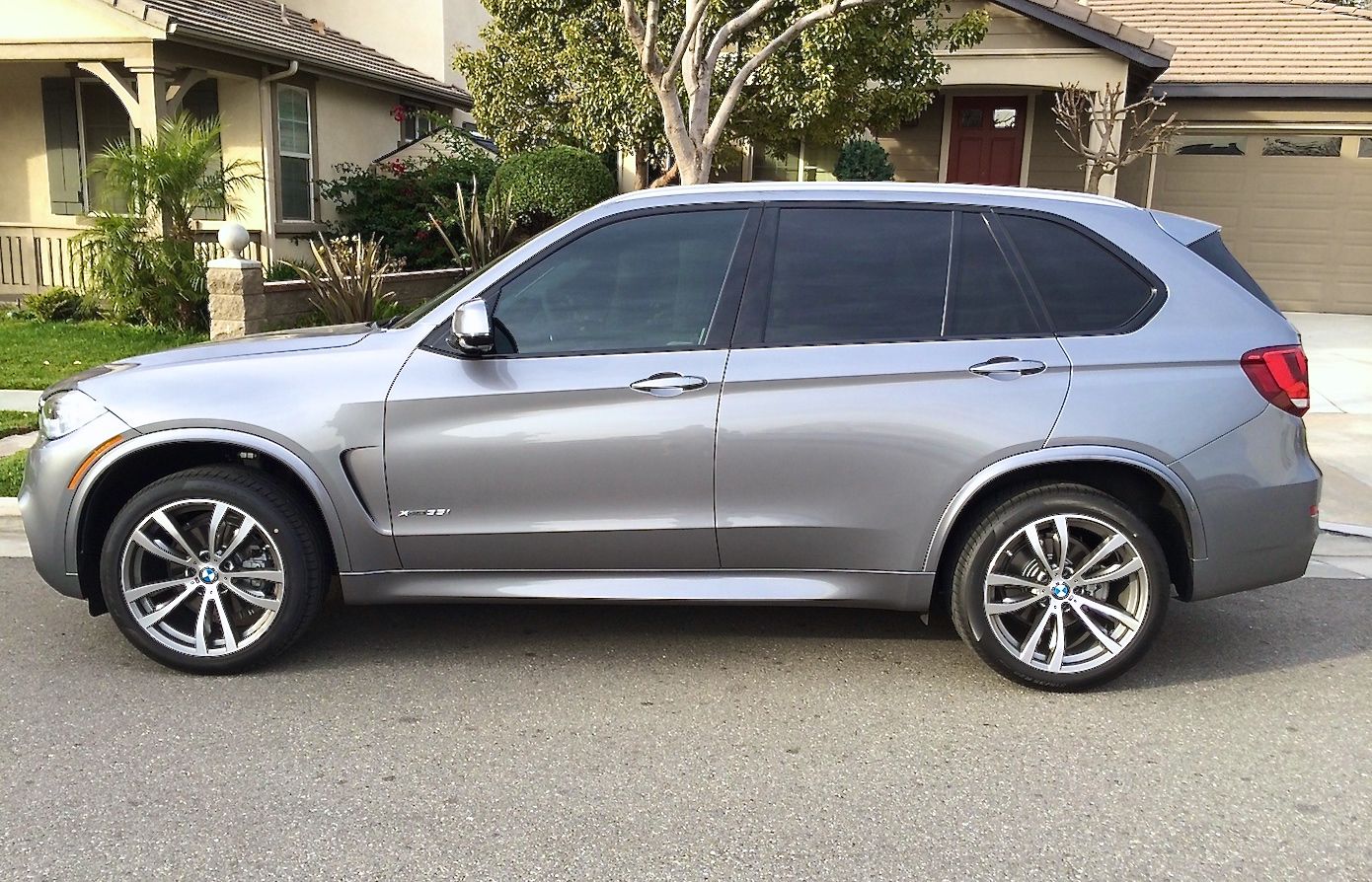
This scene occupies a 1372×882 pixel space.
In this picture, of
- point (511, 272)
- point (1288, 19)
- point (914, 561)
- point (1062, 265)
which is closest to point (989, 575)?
point (914, 561)

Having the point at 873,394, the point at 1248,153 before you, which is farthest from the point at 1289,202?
the point at 873,394

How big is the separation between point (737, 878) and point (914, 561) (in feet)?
4.97

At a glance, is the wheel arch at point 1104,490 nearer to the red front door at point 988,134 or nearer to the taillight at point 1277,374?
the taillight at point 1277,374

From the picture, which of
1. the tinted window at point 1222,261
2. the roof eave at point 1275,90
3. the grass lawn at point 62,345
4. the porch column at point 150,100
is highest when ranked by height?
the roof eave at point 1275,90

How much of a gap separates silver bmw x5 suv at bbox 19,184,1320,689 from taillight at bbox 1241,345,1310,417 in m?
0.02

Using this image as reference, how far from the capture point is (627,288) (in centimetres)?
415

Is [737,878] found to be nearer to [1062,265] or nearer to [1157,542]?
[1157,542]

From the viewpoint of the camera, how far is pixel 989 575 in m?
4.05

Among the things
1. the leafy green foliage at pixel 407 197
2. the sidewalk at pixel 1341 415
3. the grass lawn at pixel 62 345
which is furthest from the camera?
the leafy green foliage at pixel 407 197

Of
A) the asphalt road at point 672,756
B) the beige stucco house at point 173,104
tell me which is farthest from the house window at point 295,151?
the asphalt road at point 672,756

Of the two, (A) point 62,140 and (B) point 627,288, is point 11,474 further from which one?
(A) point 62,140

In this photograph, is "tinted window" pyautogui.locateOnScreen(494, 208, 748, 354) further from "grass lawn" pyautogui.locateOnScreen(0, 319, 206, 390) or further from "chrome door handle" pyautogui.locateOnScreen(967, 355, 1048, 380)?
"grass lawn" pyautogui.locateOnScreen(0, 319, 206, 390)

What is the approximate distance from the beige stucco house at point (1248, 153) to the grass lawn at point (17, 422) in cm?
989

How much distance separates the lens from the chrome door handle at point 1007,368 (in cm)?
397
